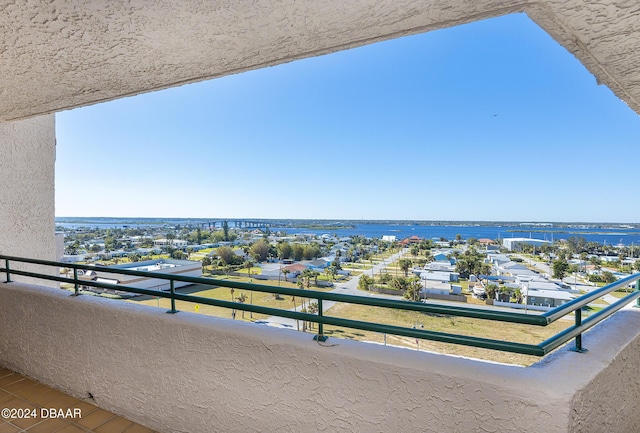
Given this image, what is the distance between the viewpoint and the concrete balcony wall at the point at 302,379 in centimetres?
98

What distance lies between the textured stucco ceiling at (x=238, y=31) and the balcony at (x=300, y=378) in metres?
1.20

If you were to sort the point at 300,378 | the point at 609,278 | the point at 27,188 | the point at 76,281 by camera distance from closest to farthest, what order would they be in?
1. the point at 300,378
2. the point at 609,278
3. the point at 76,281
4. the point at 27,188

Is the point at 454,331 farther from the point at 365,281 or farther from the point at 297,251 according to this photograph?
the point at 297,251

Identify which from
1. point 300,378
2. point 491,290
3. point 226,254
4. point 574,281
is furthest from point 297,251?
point 574,281

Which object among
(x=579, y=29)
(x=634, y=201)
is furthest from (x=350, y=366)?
(x=634, y=201)

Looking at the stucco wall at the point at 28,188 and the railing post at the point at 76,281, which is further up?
the stucco wall at the point at 28,188

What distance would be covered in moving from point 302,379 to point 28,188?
353 cm

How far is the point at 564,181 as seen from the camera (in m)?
14.7

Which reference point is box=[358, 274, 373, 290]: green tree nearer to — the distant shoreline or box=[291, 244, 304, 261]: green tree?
box=[291, 244, 304, 261]: green tree

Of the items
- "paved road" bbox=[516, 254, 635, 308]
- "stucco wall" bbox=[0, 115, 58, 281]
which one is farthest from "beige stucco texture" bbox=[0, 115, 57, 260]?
"paved road" bbox=[516, 254, 635, 308]

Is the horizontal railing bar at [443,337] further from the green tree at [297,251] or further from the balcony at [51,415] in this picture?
the green tree at [297,251]

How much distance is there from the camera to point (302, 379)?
1.28 meters

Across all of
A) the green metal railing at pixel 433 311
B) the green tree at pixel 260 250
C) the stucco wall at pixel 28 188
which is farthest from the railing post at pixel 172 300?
the stucco wall at pixel 28 188

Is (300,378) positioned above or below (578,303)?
below
